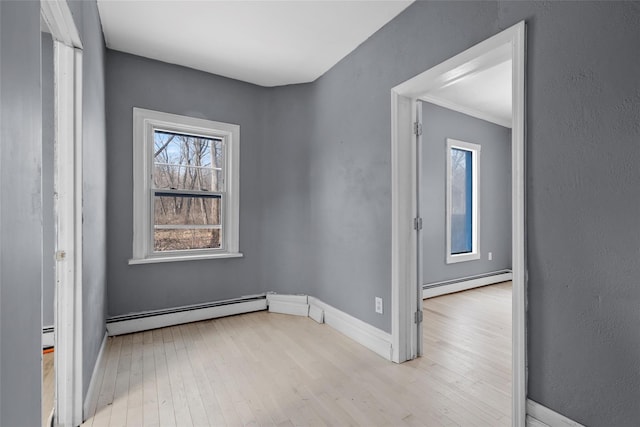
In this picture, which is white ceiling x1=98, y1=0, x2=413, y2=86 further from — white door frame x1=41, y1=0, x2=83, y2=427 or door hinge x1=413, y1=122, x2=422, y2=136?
white door frame x1=41, y1=0, x2=83, y2=427

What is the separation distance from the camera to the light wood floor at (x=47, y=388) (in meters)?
1.75

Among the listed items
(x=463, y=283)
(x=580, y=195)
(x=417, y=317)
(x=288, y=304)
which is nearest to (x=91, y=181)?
(x=288, y=304)

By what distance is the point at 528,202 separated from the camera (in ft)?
5.07

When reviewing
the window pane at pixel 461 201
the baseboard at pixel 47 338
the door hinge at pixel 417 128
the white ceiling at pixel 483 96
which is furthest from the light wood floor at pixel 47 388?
the window pane at pixel 461 201

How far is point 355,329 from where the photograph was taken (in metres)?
2.75

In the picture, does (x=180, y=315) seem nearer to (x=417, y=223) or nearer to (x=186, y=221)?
(x=186, y=221)

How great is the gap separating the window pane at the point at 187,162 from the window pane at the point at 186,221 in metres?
0.13

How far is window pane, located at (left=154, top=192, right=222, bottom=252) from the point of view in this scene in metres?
3.10

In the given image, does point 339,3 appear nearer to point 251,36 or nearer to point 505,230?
point 251,36

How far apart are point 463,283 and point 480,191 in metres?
1.39

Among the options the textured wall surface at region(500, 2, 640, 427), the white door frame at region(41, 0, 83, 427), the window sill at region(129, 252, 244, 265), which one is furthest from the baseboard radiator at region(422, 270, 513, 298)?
the white door frame at region(41, 0, 83, 427)

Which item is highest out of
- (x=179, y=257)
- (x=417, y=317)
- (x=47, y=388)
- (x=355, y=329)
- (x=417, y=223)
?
(x=417, y=223)

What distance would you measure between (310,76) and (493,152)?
3.18 metres

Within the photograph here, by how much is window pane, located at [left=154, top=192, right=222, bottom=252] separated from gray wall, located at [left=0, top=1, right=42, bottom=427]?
2.22m
